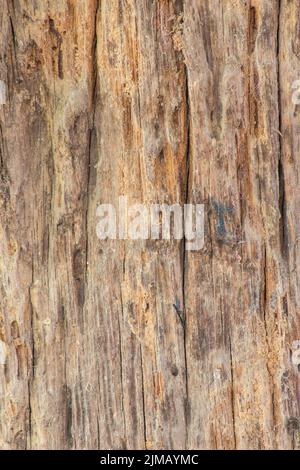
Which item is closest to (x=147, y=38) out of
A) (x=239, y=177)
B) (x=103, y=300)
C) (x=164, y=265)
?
(x=239, y=177)

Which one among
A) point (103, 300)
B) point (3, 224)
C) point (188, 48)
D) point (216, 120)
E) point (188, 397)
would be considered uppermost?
point (188, 48)

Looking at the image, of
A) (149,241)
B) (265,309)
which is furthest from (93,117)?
(265,309)

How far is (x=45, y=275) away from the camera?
2799mm

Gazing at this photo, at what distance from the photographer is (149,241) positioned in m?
2.77

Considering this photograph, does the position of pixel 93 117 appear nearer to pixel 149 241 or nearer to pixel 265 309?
pixel 149 241

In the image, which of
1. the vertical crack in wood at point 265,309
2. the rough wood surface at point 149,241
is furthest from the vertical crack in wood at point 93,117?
the vertical crack in wood at point 265,309

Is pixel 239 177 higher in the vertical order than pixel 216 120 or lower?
lower

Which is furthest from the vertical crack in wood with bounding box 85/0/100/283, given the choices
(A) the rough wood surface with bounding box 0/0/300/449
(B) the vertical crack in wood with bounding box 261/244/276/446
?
(B) the vertical crack in wood with bounding box 261/244/276/446

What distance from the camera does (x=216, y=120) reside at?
2.74 meters

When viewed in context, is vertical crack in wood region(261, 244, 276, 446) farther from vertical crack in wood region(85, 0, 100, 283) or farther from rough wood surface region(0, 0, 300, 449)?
vertical crack in wood region(85, 0, 100, 283)

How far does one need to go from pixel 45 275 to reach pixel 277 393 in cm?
125

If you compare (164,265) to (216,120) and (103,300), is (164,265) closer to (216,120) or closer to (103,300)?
(103,300)

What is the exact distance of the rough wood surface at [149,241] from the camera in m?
2.72

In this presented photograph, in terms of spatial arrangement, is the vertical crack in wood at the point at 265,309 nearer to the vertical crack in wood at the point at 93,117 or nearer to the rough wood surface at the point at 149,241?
the rough wood surface at the point at 149,241
